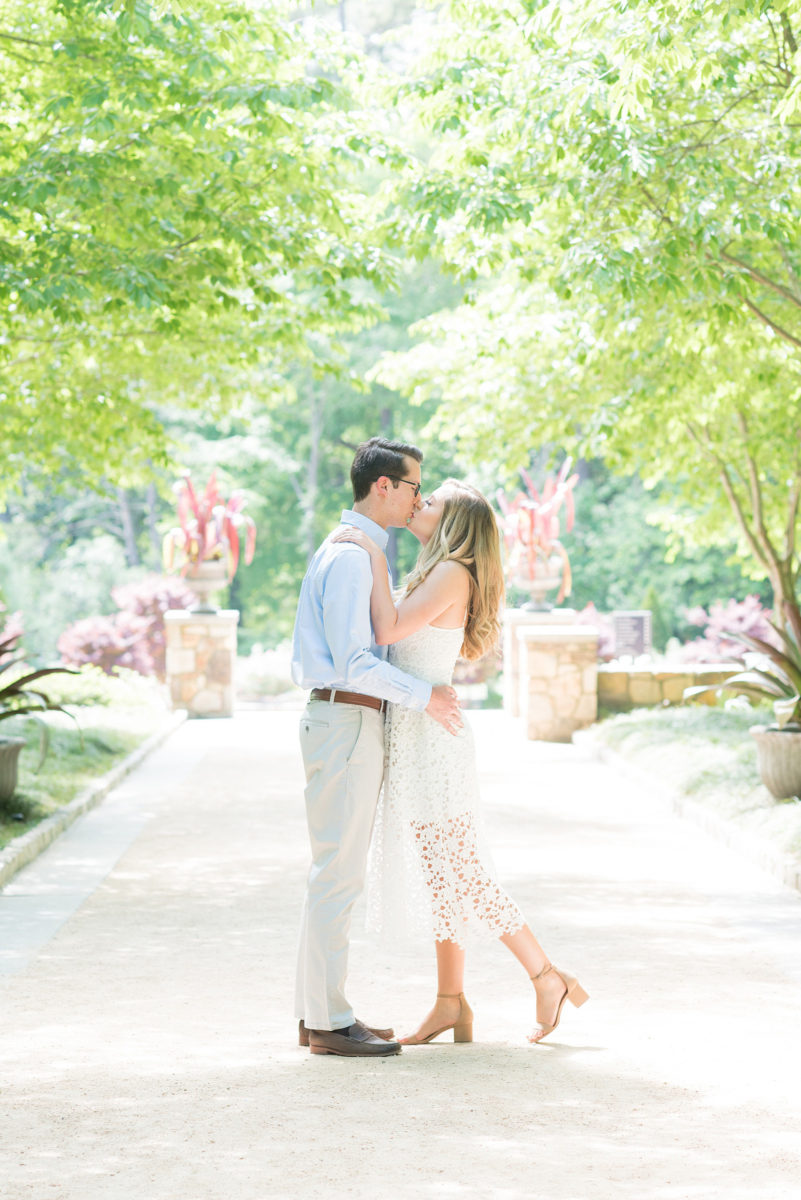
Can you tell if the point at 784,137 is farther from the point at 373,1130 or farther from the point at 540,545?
the point at 540,545

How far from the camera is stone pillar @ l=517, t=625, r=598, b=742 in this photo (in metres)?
17.0

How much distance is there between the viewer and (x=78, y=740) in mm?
14234

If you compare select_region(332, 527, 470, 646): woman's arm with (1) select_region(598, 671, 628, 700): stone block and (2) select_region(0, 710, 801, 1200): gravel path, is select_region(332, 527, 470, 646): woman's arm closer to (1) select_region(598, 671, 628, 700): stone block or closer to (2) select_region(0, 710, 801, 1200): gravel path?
(2) select_region(0, 710, 801, 1200): gravel path

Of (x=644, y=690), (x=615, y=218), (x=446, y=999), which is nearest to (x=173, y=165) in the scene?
(x=615, y=218)

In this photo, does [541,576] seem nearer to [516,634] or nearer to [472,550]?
[516,634]

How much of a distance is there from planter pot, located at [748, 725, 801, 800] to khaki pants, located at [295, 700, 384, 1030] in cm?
571

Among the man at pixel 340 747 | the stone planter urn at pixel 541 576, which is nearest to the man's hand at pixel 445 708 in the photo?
the man at pixel 340 747

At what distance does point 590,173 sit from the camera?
941 cm

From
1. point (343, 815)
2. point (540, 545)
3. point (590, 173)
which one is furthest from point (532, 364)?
point (343, 815)

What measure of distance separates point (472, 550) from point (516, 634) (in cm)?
1537

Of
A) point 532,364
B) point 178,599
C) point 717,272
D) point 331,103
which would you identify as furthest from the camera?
point 178,599

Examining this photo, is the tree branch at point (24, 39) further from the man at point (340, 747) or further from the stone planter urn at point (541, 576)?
the stone planter urn at point (541, 576)

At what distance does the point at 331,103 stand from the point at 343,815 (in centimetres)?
774

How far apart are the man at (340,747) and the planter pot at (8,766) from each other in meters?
5.31
